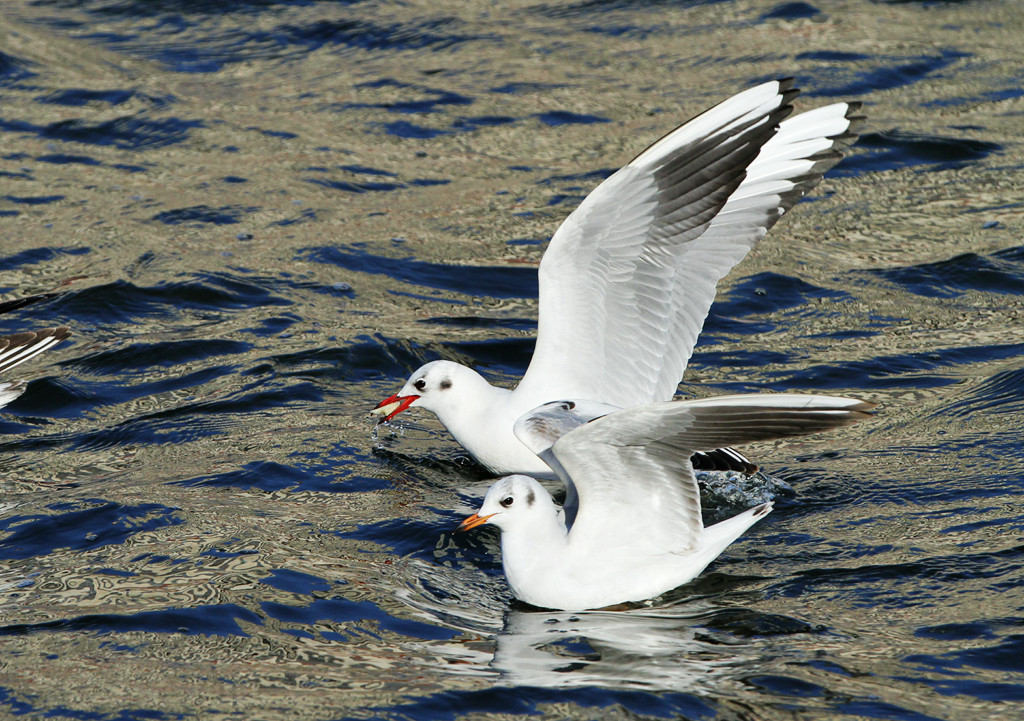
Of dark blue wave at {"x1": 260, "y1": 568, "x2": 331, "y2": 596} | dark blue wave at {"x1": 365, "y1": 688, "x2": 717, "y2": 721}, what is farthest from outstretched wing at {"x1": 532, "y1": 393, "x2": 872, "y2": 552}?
dark blue wave at {"x1": 260, "y1": 568, "x2": 331, "y2": 596}

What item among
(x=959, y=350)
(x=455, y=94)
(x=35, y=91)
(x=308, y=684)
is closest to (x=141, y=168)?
(x=35, y=91)

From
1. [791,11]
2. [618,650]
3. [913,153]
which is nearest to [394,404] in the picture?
[618,650]

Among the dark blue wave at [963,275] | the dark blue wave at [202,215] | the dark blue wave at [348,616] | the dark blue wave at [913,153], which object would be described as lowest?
the dark blue wave at [963,275]

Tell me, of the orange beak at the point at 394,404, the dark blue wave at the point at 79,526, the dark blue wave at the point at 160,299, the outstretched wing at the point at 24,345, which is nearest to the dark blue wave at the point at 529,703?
the dark blue wave at the point at 79,526

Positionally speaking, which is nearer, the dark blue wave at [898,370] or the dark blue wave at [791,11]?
the dark blue wave at [898,370]

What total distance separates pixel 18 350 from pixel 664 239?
3816mm

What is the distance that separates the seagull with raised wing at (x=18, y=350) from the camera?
26.8ft

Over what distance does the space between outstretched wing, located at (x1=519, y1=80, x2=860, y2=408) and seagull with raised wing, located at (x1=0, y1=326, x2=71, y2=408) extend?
9.71ft

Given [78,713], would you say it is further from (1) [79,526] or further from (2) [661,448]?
(2) [661,448]

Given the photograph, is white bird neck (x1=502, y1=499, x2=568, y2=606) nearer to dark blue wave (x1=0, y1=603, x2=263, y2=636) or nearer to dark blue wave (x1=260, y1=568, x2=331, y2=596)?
dark blue wave (x1=260, y1=568, x2=331, y2=596)

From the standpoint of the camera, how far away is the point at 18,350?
826 cm

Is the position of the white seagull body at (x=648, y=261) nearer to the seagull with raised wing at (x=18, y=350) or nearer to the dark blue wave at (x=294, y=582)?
the dark blue wave at (x=294, y=582)

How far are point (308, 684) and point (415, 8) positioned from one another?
38.7 ft

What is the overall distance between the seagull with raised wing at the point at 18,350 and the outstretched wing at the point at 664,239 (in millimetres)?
2959
